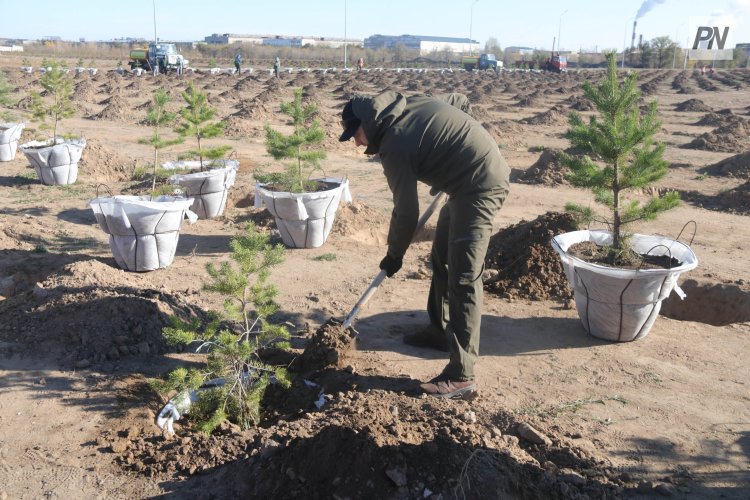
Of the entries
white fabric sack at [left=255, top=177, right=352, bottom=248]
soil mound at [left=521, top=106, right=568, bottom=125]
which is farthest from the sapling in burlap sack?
soil mound at [left=521, top=106, right=568, bottom=125]

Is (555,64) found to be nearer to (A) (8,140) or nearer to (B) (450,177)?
(A) (8,140)

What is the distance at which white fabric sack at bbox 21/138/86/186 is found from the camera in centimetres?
1005

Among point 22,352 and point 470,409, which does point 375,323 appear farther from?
point 22,352

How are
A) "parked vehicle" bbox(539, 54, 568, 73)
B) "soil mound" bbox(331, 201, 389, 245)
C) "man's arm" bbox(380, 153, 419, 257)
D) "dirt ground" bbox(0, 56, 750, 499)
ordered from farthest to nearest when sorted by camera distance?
"parked vehicle" bbox(539, 54, 568, 73) → "soil mound" bbox(331, 201, 389, 245) → "man's arm" bbox(380, 153, 419, 257) → "dirt ground" bbox(0, 56, 750, 499)

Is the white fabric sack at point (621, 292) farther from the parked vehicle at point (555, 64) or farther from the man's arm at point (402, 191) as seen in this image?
the parked vehicle at point (555, 64)

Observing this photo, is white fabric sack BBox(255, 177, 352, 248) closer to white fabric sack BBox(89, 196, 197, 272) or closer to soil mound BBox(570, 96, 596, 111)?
white fabric sack BBox(89, 196, 197, 272)

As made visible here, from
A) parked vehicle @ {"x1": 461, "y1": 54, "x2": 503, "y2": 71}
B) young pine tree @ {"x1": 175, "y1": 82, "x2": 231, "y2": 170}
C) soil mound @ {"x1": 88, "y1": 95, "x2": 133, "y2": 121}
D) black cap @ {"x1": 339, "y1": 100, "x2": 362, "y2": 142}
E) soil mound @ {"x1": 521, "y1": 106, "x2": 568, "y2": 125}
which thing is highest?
parked vehicle @ {"x1": 461, "y1": 54, "x2": 503, "y2": 71}

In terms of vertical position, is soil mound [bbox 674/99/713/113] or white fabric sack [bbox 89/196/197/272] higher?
soil mound [bbox 674/99/713/113]

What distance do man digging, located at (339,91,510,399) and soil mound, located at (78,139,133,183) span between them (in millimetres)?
8506

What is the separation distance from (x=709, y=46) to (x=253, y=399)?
248 feet

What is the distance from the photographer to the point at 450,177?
3.98 metres

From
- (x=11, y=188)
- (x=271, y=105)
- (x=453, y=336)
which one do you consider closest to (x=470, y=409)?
(x=453, y=336)

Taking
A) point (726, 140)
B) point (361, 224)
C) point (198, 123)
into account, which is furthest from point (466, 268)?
point (726, 140)

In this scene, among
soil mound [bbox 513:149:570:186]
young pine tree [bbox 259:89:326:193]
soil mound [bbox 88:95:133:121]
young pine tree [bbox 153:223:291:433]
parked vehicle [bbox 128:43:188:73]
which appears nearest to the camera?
young pine tree [bbox 153:223:291:433]
